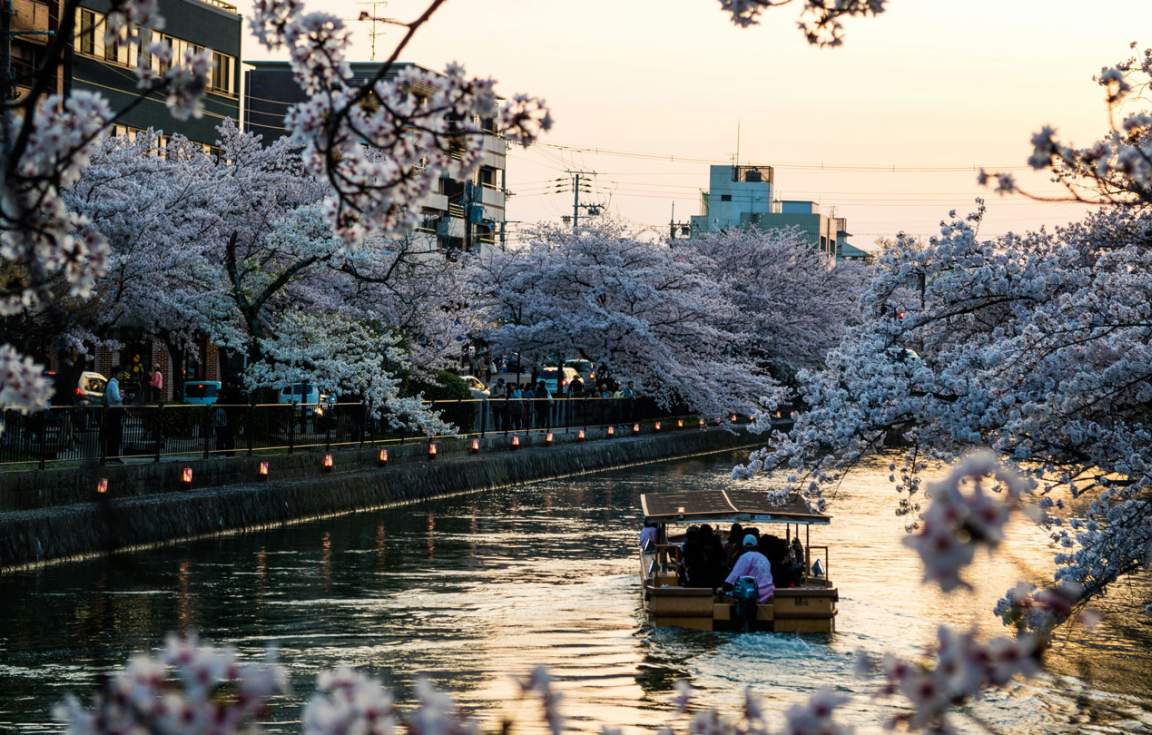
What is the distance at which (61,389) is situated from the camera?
37562 mm

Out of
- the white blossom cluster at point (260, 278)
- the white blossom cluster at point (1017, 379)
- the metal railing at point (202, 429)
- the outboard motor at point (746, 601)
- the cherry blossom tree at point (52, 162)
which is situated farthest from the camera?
the white blossom cluster at point (260, 278)

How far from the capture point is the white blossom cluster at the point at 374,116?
662 cm

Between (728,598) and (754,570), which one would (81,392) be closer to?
(728,598)

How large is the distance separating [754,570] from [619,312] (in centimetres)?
3820

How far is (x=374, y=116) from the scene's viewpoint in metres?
6.81

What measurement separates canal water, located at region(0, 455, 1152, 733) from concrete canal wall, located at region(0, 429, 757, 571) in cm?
46

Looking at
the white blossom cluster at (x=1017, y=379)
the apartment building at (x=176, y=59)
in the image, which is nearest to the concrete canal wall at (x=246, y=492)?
the white blossom cluster at (x=1017, y=379)

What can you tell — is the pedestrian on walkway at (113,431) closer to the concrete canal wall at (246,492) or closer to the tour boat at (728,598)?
the concrete canal wall at (246,492)

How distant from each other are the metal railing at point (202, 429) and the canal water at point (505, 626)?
2.12 metres

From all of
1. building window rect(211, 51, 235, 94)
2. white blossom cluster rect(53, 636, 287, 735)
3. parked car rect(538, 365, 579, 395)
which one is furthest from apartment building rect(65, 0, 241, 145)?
white blossom cluster rect(53, 636, 287, 735)

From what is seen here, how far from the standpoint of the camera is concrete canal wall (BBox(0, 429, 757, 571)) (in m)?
27.3

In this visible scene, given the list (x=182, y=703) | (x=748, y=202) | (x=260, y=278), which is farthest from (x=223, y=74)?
(x=748, y=202)

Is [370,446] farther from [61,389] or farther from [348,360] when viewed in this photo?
[61,389]

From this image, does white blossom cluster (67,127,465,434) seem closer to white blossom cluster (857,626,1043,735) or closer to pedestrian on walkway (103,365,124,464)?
pedestrian on walkway (103,365,124,464)
